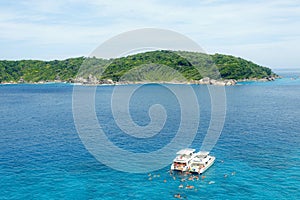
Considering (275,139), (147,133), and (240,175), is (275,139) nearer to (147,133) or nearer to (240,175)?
(240,175)

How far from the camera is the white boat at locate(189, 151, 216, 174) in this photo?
69.7 meters

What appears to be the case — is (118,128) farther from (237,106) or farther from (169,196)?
(237,106)

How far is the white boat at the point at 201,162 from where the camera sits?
69.7 meters

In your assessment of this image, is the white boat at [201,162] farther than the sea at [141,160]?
Yes

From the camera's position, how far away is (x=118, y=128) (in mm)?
114000

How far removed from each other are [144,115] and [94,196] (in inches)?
3368

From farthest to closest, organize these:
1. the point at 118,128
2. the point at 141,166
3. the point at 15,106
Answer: the point at 15,106
the point at 118,128
the point at 141,166

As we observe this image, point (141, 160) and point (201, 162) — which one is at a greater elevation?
point (201, 162)

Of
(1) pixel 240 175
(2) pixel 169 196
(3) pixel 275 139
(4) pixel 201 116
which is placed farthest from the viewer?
(4) pixel 201 116

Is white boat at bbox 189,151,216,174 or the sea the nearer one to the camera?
the sea

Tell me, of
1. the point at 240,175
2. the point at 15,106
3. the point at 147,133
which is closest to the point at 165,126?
the point at 147,133

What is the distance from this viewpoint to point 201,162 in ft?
231

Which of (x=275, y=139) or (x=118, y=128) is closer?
(x=275, y=139)

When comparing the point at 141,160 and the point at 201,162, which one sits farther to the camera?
the point at 141,160
